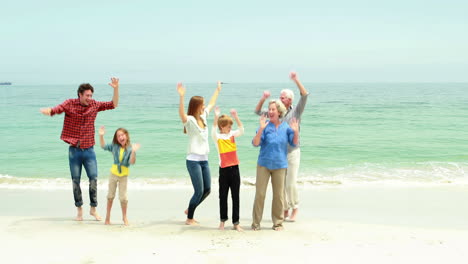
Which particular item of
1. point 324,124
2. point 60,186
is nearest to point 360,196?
point 60,186

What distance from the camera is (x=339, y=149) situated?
17812 mm

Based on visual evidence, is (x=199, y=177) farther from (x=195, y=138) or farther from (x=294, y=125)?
(x=294, y=125)

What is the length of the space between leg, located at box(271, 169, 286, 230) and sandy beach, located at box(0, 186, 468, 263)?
16 centimetres

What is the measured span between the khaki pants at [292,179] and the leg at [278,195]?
1.29 feet

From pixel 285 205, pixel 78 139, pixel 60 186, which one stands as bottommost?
pixel 60 186

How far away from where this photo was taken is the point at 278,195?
18.6ft

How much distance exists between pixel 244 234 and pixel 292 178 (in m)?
1.06

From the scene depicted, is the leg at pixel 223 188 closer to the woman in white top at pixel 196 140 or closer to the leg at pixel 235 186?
the leg at pixel 235 186

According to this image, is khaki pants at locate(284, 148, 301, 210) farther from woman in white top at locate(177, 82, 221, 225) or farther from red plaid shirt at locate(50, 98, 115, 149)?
red plaid shirt at locate(50, 98, 115, 149)

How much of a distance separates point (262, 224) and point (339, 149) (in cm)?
1226

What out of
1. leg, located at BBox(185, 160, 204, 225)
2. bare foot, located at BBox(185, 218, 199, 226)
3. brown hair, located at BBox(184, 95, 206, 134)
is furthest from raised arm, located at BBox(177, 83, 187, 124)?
bare foot, located at BBox(185, 218, 199, 226)

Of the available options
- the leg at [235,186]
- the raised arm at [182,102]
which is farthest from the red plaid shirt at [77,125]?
the leg at [235,186]

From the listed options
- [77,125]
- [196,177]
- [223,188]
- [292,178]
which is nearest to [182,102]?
[196,177]

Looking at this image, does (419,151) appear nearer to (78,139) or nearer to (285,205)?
(285,205)
